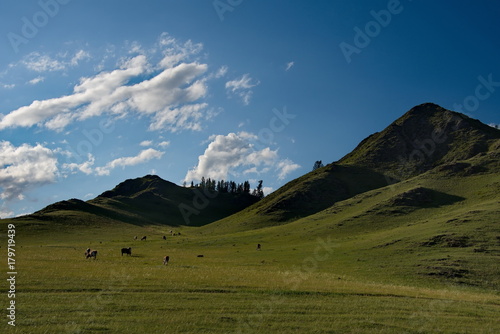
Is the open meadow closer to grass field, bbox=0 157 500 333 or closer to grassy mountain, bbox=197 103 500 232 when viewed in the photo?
grass field, bbox=0 157 500 333

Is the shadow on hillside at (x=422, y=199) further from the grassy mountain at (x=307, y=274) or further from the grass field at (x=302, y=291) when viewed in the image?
the grass field at (x=302, y=291)

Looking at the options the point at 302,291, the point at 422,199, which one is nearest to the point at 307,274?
the point at 302,291

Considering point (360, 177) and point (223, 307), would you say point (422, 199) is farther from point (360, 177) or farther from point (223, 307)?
point (223, 307)

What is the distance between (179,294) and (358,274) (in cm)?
3059

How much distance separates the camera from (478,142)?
7057 inches

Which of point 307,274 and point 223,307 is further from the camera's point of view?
point 307,274

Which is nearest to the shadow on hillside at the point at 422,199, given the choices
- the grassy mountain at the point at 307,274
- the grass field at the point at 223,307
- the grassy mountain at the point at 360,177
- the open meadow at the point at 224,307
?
the grassy mountain at the point at 307,274

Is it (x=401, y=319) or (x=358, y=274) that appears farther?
(x=358, y=274)

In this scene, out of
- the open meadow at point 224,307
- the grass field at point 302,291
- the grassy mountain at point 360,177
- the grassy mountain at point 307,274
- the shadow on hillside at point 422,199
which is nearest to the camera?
the open meadow at point 224,307

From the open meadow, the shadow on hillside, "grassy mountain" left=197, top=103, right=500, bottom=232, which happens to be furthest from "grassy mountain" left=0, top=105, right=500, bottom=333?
"grassy mountain" left=197, top=103, right=500, bottom=232

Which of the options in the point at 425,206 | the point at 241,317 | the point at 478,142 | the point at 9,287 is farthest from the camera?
the point at 478,142

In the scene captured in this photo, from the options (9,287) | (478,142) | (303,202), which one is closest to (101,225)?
(303,202)

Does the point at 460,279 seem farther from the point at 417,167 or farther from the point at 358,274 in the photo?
the point at 417,167

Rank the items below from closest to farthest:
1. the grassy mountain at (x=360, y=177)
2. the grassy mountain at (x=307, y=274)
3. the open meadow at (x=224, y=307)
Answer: the open meadow at (x=224, y=307) < the grassy mountain at (x=307, y=274) < the grassy mountain at (x=360, y=177)
